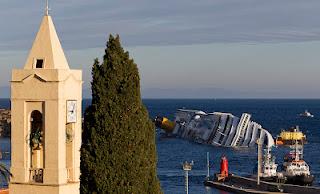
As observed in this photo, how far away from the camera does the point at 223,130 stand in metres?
147

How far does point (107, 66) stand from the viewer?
21.5m

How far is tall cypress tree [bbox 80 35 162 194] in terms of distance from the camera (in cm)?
2102

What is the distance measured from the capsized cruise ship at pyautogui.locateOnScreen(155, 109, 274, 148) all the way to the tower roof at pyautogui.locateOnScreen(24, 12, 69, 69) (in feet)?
348

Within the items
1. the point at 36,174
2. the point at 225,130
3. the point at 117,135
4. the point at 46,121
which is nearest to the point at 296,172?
the point at 36,174

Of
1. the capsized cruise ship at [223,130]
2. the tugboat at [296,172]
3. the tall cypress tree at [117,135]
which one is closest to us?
the tall cypress tree at [117,135]

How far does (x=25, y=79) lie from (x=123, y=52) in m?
3.91

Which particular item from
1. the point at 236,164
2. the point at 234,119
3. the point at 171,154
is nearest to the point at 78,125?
the point at 236,164

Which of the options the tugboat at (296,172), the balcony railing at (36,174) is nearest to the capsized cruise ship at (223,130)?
the tugboat at (296,172)

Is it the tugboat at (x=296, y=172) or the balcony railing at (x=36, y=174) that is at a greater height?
the balcony railing at (x=36, y=174)

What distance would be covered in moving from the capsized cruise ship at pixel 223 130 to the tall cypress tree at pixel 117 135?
108 meters

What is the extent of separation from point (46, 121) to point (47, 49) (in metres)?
2.12

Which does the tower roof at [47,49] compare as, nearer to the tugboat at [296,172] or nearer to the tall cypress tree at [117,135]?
the tall cypress tree at [117,135]

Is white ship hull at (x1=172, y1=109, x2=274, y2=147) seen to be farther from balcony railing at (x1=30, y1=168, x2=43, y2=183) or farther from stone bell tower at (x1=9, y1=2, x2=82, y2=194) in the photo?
balcony railing at (x1=30, y1=168, x2=43, y2=183)

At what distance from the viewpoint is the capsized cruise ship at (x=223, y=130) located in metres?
142
